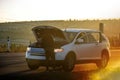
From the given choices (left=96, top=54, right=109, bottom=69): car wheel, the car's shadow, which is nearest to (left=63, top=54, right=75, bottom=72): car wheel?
the car's shadow

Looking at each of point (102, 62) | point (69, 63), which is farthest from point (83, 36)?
point (102, 62)

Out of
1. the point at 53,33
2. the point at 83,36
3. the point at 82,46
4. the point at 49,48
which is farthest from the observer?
the point at 83,36

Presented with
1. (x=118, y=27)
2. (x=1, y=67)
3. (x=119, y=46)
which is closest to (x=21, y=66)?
(x=1, y=67)

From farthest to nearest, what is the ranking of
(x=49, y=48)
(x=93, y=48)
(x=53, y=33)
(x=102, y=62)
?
(x=102, y=62) → (x=93, y=48) → (x=53, y=33) → (x=49, y=48)

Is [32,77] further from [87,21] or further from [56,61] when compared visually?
[87,21]

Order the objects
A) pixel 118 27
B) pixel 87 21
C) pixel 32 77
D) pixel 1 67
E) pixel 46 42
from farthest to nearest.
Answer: pixel 87 21, pixel 118 27, pixel 1 67, pixel 46 42, pixel 32 77

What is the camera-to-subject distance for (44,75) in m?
19.9

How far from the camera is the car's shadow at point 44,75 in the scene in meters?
18.7

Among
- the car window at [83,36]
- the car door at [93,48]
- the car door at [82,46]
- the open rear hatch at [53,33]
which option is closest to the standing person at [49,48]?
the open rear hatch at [53,33]

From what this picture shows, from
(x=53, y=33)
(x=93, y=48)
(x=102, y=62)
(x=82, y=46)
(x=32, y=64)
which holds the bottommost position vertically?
(x=102, y=62)

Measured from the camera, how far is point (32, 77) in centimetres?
1900

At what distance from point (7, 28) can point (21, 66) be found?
6466 cm

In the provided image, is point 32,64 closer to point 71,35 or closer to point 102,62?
point 71,35

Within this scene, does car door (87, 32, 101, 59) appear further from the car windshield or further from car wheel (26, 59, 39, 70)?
car wheel (26, 59, 39, 70)
